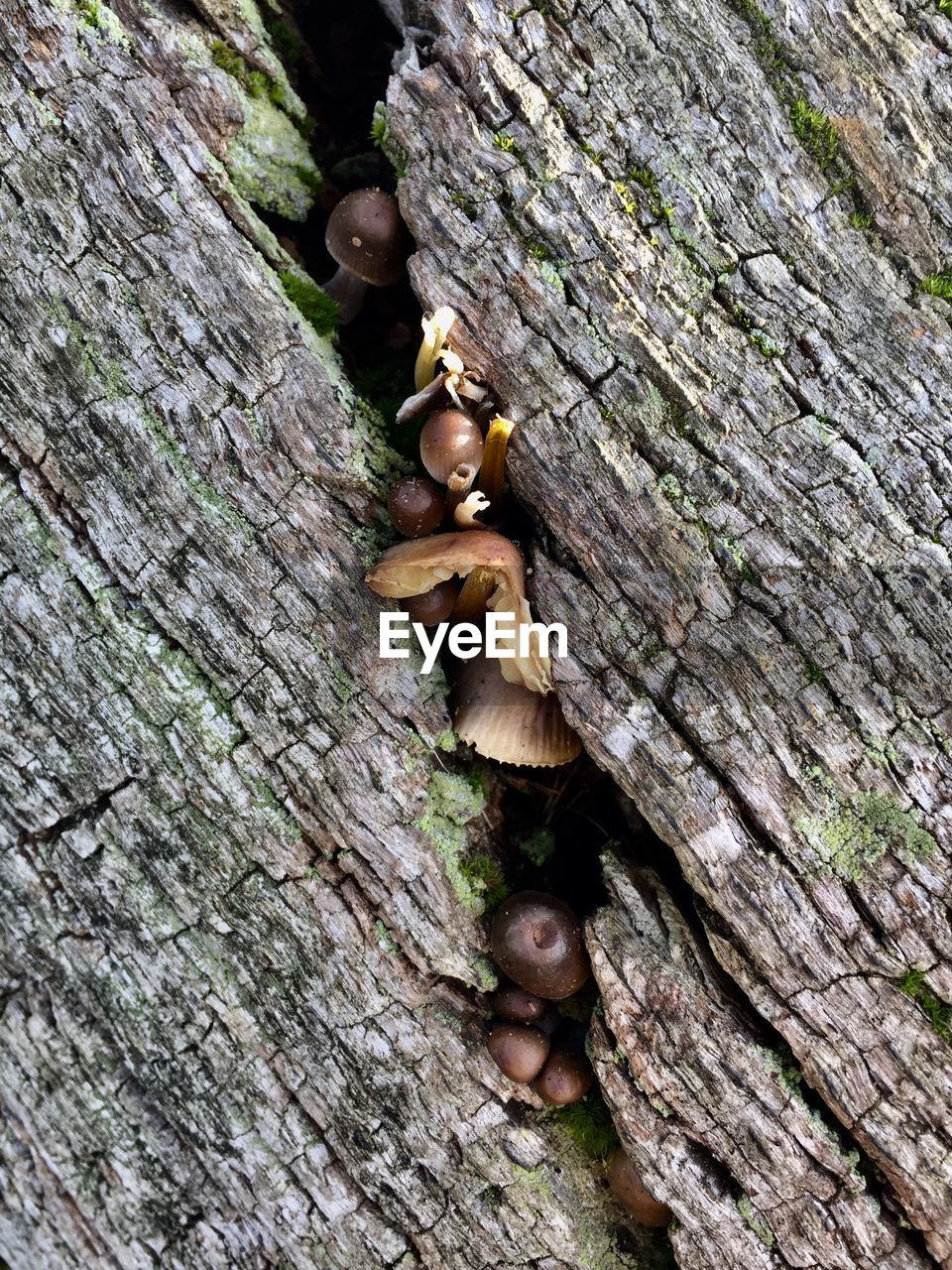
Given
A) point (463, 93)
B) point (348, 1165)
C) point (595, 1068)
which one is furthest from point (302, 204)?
point (348, 1165)

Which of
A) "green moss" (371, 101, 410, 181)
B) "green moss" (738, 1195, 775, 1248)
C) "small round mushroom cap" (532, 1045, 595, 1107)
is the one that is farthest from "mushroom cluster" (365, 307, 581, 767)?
"green moss" (738, 1195, 775, 1248)

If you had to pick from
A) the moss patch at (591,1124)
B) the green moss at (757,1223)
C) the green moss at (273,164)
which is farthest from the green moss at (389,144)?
the green moss at (757,1223)

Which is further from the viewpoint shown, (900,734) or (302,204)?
(302,204)

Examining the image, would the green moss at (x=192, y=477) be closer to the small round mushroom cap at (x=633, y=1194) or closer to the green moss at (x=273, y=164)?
the green moss at (x=273, y=164)

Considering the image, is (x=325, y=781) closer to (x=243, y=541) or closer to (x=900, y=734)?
(x=243, y=541)

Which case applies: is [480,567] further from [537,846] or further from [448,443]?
[537,846]

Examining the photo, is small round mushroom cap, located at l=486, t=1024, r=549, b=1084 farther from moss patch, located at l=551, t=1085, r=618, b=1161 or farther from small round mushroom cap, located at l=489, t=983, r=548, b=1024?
moss patch, located at l=551, t=1085, r=618, b=1161

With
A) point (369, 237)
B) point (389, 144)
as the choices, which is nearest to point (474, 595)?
point (369, 237)
